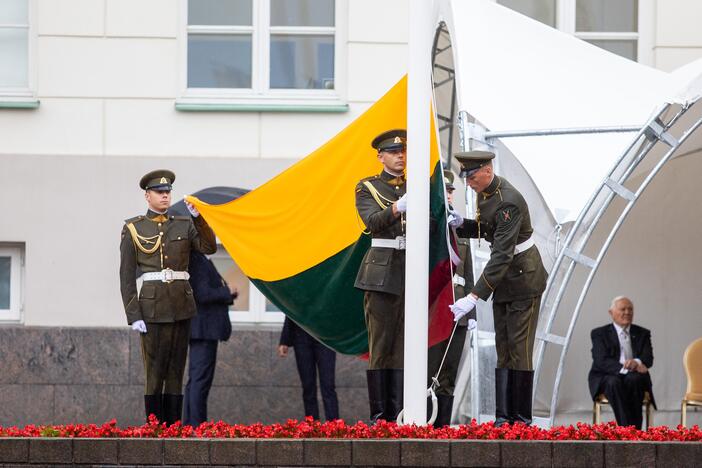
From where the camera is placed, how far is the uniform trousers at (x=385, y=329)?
8766 millimetres

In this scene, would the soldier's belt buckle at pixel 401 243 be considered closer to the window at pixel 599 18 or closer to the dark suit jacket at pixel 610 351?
the dark suit jacket at pixel 610 351

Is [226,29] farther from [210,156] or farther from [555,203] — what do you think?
[555,203]

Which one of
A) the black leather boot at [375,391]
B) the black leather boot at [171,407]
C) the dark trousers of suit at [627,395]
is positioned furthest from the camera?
the dark trousers of suit at [627,395]

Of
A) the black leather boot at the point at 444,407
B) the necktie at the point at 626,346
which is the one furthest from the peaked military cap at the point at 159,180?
the necktie at the point at 626,346

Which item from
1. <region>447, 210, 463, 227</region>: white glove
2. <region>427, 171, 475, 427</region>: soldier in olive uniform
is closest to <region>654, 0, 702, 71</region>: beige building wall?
<region>427, 171, 475, 427</region>: soldier in olive uniform

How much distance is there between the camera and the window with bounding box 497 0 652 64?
529 inches

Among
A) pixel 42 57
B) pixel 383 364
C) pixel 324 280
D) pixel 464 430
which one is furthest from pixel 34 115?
pixel 464 430

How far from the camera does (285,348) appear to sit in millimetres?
11719

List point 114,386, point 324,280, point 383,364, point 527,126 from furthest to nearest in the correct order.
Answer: point 114,386 → point 527,126 → point 324,280 → point 383,364

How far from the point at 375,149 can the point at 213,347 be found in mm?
2737

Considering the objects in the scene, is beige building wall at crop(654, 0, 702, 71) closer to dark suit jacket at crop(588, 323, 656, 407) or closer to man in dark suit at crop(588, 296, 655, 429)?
man in dark suit at crop(588, 296, 655, 429)

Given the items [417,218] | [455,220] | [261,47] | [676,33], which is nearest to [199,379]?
[261,47]

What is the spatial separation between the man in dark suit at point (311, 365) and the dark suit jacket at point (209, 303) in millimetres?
468

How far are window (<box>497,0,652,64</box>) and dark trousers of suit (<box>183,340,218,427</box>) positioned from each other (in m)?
4.27
